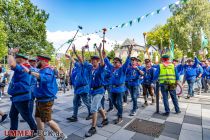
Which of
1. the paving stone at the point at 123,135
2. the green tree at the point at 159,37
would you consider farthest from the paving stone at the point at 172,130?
the green tree at the point at 159,37

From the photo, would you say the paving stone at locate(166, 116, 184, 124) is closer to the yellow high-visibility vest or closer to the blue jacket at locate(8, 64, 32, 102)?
the yellow high-visibility vest

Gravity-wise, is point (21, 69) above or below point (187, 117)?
above

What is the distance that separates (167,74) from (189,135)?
2183 millimetres

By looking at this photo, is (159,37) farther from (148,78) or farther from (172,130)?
(172,130)

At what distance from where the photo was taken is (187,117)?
615cm

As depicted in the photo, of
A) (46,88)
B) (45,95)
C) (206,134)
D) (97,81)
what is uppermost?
(97,81)

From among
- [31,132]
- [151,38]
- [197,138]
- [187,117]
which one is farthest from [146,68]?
[151,38]

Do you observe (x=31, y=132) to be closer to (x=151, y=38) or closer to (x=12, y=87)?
(x=12, y=87)

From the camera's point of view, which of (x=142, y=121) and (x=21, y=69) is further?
(x=142, y=121)

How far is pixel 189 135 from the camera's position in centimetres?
461


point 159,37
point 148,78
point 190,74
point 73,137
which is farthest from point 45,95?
point 159,37

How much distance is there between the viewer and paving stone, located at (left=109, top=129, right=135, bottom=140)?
4.41 m

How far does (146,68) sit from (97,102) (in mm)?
4214

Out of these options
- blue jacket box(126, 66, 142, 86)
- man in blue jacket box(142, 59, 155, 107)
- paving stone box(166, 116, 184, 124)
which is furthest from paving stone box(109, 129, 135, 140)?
man in blue jacket box(142, 59, 155, 107)
